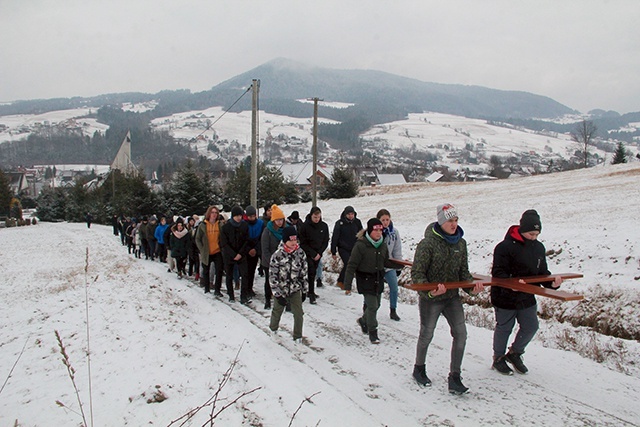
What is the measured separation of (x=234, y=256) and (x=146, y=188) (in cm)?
4051

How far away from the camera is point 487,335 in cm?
764

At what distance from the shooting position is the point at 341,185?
1811 inches

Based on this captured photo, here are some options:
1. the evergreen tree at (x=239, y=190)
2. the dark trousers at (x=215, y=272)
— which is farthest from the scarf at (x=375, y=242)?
the evergreen tree at (x=239, y=190)

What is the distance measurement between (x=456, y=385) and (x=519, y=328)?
46.7 inches

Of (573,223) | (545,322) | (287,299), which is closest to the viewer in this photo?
(287,299)

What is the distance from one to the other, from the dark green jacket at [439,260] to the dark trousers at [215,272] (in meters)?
6.75

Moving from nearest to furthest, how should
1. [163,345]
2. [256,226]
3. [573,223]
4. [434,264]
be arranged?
[434,264]
[163,345]
[256,226]
[573,223]

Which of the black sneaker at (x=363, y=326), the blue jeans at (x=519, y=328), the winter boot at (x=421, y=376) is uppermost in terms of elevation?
the blue jeans at (x=519, y=328)

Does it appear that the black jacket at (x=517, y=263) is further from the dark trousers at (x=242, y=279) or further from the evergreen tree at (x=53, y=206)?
the evergreen tree at (x=53, y=206)

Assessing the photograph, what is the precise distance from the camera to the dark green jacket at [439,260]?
5.30 metres

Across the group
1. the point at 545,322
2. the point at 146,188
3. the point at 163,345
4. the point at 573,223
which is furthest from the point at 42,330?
the point at 146,188

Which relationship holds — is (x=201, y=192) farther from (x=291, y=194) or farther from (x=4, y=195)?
(x=4, y=195)

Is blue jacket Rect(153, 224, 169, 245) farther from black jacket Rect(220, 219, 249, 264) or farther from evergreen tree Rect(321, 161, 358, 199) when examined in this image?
evergreen tree Rect(321, 161, 358, 199)

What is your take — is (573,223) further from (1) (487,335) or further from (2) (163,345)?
(2) (163,345)
